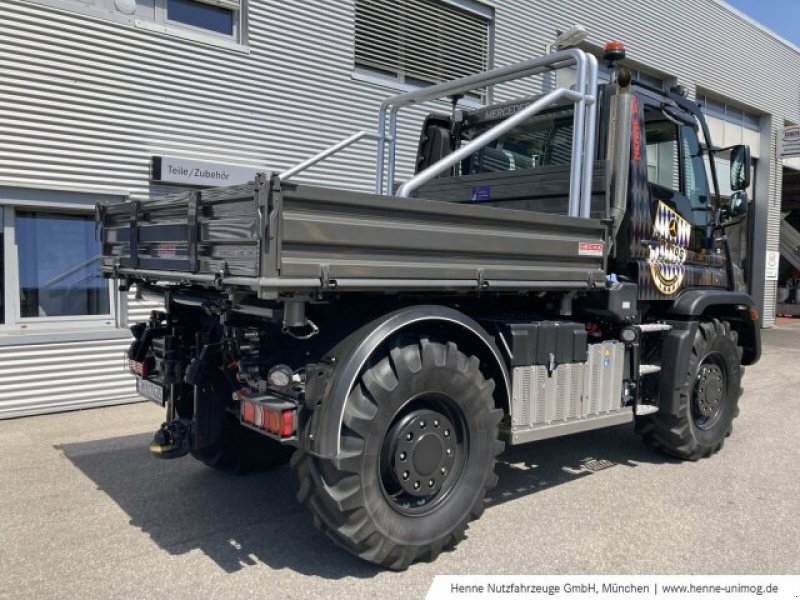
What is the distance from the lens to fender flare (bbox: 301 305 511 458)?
3.31 meters

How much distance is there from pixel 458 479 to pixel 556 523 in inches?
31.6

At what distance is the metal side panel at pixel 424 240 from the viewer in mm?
3176

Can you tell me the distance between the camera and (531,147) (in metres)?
5.59

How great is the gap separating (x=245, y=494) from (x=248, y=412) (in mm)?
1454

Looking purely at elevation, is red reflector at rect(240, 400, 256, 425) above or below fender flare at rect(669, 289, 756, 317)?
below

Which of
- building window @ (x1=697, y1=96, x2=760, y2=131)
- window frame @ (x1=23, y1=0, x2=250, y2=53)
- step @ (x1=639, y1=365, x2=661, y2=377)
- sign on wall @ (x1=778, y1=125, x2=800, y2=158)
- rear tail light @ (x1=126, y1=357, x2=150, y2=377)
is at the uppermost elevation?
building window @ (x1=697, y1=96, x2=760, y2=131)

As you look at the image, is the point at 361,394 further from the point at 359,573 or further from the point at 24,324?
the point at 24,324

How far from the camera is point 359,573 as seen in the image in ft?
11.8

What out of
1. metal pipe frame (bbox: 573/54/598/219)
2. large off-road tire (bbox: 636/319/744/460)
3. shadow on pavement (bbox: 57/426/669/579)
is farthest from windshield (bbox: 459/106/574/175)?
shadow on pavement (bbox: 57/426/669/579)

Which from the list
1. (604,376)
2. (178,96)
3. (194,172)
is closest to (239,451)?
(604,376)

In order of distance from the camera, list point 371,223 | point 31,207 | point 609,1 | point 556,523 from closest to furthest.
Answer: point 371,223, point 556,523, point 31,207, point 609,1

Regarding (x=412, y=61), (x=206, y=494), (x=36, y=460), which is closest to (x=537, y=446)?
(x=206, y=494)

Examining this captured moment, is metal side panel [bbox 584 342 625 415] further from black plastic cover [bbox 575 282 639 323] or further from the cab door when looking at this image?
the cab door

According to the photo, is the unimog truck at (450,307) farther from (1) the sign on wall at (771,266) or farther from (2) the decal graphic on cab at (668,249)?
(1) the sign on wall at (771,266)
